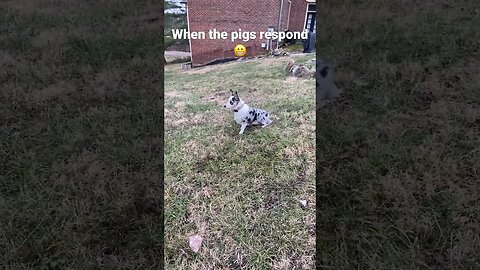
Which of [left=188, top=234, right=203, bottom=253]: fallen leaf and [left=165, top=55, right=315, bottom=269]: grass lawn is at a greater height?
[left=165, top=55, right=315, bottom=269]: grass lawn

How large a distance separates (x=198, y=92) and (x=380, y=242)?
1.36 metres

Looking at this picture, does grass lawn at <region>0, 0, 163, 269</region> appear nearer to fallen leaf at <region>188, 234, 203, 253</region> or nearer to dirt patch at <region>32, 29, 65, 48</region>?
dirt patch at <region>32, 29, 65, 48</region>

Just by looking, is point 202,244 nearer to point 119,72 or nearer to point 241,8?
point 241,8

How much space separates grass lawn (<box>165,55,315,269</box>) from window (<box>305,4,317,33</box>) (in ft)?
0.45

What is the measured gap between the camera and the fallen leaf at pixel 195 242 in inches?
72.5

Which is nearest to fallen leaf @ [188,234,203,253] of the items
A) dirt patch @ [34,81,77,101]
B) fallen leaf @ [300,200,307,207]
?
fallen leaf @ [300,200,307,207]

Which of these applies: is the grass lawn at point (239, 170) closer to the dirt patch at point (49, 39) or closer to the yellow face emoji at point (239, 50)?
the yellow face emoji at point (239, 50)

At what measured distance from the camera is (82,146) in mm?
3213

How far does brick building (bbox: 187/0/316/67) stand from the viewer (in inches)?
69.9

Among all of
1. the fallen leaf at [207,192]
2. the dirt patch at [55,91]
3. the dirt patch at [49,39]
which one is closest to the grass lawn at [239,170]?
the fallen leaf at [207,192]

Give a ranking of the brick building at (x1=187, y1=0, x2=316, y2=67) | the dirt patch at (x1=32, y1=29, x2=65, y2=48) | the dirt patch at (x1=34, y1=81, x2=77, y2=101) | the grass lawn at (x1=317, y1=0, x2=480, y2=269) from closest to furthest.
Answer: the brick building at (x1=187, y1=0, x2=316, y2=67)
the grass lawn at (x1=317, y1=0, x2=480, y2=269)
the dirt patch at (x1=34, y1=81, x2=77, y2=101)
the dirt patch at (x1=32, y1=29, x2=65, y2=48)

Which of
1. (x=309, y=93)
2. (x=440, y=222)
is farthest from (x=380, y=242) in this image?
(x=309, y=93)

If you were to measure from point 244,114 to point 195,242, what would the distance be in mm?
636

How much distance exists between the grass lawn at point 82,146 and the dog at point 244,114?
964 millimetres
